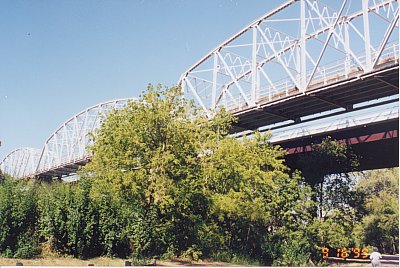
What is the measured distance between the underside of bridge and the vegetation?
1.00 m

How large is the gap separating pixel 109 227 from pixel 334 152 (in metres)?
15.9

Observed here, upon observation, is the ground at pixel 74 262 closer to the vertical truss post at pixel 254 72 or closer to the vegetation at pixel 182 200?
the vegetation at pixel 182 200

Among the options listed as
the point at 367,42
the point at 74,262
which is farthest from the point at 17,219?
the point at 367,42

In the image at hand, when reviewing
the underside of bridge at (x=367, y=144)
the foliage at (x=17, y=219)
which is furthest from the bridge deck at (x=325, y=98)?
the foliage at (x=17, y=219)

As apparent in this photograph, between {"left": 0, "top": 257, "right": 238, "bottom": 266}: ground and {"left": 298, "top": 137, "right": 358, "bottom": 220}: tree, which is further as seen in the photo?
{"left": 298, "top": 137, "right": 358, "bottom": 220}: tree

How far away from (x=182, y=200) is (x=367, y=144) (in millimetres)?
13870

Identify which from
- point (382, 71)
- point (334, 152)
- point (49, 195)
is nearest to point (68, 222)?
point (49, 195)

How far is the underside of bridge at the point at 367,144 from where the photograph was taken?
91.1 ft

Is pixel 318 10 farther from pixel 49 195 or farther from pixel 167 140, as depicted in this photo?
pixel 49 195

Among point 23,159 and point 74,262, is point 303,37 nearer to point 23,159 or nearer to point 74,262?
point 74,262

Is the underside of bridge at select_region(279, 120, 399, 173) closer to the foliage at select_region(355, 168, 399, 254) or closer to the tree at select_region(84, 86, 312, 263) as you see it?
the foliage at select_region(355, 168, 399, 254)

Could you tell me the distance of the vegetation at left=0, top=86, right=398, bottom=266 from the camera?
70.7 ft

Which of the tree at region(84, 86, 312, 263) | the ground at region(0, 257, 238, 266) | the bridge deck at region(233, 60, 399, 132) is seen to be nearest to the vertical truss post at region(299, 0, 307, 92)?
the bridge deck at region(233, 60, 399, 132)

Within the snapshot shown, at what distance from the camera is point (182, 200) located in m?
22.9
